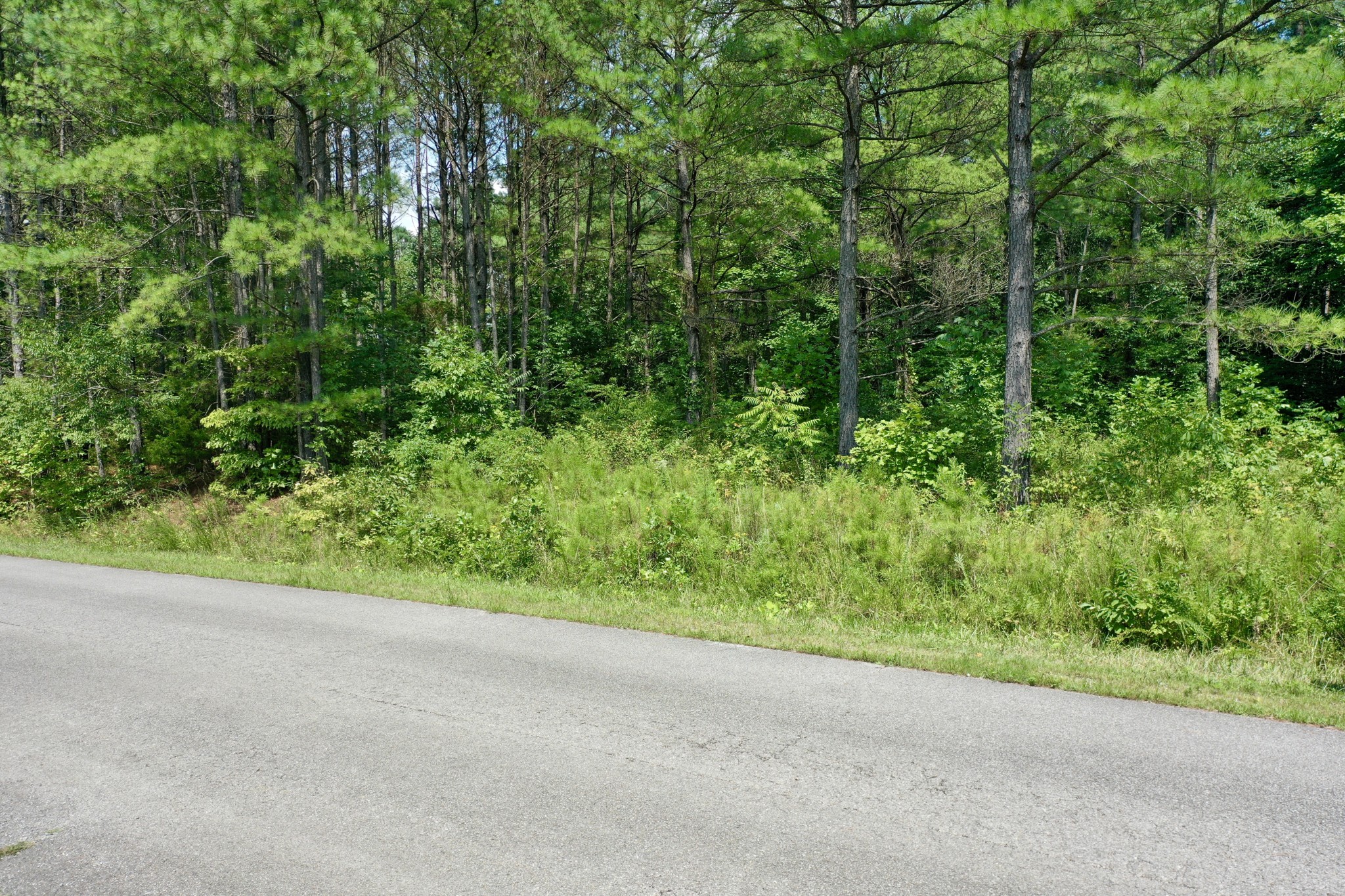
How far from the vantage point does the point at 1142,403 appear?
435 inches

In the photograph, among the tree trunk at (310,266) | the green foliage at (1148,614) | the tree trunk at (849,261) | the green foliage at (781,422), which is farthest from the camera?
the tree trunk at (310,266)

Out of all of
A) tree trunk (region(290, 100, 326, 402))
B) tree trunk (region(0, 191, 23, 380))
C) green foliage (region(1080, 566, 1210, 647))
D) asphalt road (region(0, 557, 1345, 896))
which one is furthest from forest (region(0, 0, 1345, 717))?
asphalt road (region(0, 557, 1345, 896))

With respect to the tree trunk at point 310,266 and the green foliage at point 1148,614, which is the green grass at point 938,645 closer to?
the green foliage at point 1148,614

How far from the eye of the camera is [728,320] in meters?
17.9

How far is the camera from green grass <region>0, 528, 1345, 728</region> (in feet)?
17.1

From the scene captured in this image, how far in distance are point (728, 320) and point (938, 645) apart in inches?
488

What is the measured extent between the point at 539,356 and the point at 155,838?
1913 centimetres

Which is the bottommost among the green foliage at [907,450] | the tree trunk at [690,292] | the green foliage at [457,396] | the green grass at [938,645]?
the green grass at [938,645]

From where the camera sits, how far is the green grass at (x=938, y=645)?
17.1 ft

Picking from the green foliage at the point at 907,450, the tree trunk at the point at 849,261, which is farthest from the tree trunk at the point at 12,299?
the green foliage at the point at 907,450

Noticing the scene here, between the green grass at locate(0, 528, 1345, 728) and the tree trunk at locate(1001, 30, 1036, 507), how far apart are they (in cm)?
429

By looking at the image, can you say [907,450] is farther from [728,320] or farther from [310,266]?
[310,266]

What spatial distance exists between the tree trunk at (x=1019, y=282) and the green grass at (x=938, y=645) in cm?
429

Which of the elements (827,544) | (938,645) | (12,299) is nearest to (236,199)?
(12,299)
